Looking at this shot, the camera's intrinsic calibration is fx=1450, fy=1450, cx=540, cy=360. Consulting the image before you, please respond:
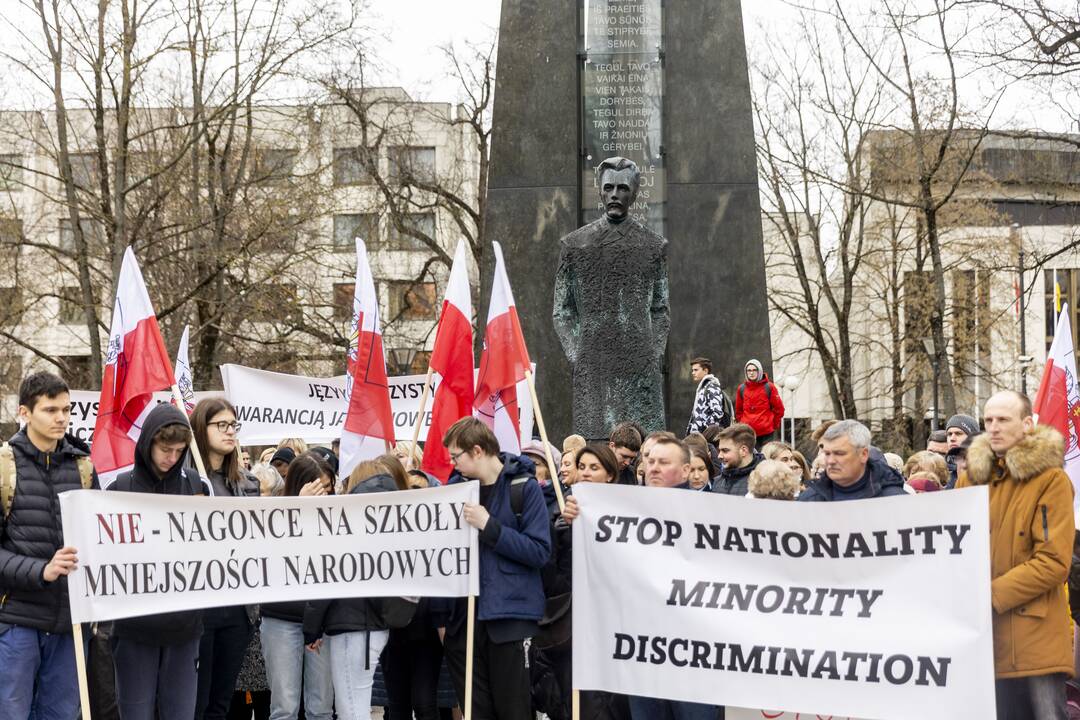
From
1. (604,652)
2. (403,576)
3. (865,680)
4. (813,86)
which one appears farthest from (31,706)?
(813,86)

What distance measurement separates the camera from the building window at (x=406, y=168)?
3419 cm

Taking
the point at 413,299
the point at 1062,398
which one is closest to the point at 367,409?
the point at 1062,398

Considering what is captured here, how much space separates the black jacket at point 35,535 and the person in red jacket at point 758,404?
8690 mm

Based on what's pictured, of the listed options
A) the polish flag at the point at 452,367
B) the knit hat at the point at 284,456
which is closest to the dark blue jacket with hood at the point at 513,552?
the polish flag at the point at 452,367

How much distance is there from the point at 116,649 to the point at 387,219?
29713mm

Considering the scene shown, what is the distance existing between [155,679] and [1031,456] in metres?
4.07

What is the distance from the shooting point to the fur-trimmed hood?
629cm

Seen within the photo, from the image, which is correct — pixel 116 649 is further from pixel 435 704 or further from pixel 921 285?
pixel 921 285

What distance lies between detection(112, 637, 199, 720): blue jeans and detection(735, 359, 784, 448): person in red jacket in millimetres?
8391

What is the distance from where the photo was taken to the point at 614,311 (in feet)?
38.1

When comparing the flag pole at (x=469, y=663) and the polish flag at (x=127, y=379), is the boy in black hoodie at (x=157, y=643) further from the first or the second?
the polish flag at (x=127, y=379)

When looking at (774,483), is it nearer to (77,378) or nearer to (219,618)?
(219,618)

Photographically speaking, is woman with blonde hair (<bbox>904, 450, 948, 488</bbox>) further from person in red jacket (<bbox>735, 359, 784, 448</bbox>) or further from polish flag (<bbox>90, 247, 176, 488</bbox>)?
polish flag (<bbox>90, 247, 176, 488</bbox>)

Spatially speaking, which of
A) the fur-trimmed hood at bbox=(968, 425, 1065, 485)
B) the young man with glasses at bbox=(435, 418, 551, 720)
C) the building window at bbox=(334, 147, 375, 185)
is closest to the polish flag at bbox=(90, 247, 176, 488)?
the young man with glasses at bbox=(435, 418, 551, 720)
